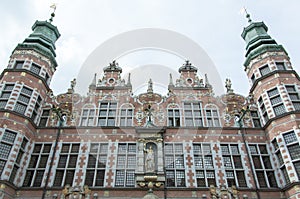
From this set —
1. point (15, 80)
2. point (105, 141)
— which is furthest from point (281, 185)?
point (15, 80)

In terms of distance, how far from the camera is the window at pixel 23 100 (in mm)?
19656

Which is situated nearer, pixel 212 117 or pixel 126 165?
pixel 126 165

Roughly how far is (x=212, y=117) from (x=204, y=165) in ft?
13.6

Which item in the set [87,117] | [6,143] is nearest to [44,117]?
[87,117]

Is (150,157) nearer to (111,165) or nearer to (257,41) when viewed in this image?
(111,165)

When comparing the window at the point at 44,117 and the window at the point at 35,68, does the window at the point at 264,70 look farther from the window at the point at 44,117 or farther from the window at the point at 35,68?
the window at the point at 35,68

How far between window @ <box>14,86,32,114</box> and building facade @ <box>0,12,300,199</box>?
0.07 metres

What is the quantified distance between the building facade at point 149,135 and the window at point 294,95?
74 millimetres

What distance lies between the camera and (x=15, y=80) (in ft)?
67.8

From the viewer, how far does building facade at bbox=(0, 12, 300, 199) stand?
1741 centimetres

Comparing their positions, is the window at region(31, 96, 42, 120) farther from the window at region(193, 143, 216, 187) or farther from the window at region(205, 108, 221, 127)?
the window at region(205, 108, 221, 127)

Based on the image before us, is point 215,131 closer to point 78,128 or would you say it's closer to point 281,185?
point 281,185

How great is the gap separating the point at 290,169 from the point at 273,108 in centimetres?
468

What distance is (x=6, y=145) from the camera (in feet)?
58.2
